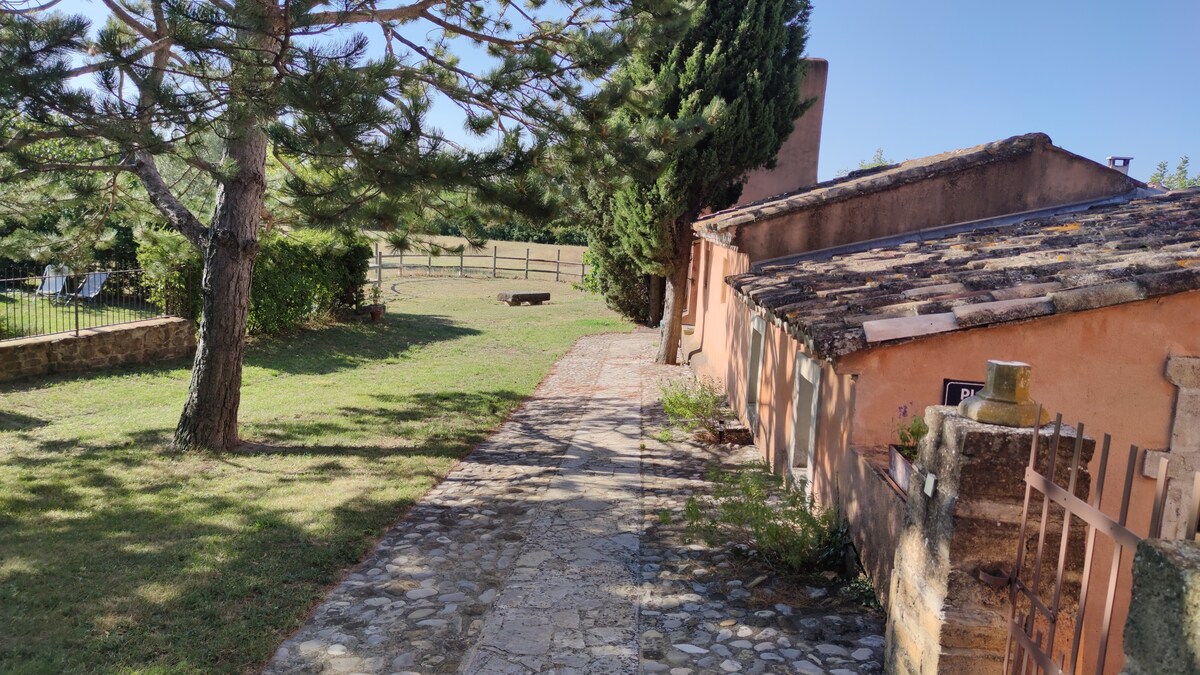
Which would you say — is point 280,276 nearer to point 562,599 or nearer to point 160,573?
point 160,573

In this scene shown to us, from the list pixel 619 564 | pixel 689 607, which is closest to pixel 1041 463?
pixel 689 607

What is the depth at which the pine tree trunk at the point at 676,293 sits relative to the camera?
15.5 m

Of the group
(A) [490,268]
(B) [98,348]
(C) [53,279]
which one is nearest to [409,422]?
(B) [98,348]

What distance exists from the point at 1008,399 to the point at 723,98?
11534 millimetres

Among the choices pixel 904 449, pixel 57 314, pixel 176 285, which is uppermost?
pixel 176 285

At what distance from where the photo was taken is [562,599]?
544 centimetres

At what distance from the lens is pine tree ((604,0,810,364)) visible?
13781mm

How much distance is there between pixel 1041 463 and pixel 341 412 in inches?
385

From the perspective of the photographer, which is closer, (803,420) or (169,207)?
(803,420)

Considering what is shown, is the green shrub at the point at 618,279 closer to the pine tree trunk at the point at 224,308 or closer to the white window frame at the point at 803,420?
the pine tree trunk at the point at 224,308

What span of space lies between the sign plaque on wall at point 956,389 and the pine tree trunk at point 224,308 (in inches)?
281

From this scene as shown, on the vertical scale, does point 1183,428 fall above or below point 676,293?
below

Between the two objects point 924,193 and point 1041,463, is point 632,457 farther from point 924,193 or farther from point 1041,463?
point 1041,463

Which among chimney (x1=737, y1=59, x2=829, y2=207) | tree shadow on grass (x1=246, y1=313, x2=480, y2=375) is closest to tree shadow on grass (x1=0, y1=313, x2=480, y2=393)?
tree shadow on grass (x1=246, y1=313, x2=480, y2=375)
